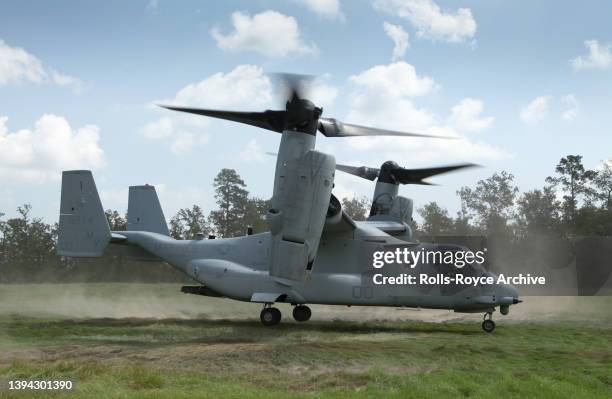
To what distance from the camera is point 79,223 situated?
2108cm

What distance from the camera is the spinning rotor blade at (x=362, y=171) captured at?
1037 inches

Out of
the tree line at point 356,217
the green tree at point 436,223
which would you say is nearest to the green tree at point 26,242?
the tree line at point 356,217

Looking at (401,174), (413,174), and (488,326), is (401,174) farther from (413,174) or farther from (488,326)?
(488,326)

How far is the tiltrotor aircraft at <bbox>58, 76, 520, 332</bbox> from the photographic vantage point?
14.7 m

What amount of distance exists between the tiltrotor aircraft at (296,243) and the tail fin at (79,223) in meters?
0.03

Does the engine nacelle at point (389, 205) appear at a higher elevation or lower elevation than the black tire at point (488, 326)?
higher

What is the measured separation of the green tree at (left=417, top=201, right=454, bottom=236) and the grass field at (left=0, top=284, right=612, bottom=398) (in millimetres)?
36058

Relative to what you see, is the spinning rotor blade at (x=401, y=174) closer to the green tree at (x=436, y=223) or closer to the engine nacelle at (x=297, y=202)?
the engine nacelle at (x=297, y=202)

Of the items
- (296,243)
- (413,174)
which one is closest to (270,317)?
(296,243)

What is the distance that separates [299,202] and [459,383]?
6.14 m

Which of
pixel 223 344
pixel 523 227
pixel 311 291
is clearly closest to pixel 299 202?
pixel 223 344

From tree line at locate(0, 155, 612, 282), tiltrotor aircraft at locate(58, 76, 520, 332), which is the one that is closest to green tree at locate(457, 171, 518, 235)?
tree line at locate(0, 155, 612, 282)

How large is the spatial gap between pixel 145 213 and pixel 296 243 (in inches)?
436

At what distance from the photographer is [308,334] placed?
17.1 meters
